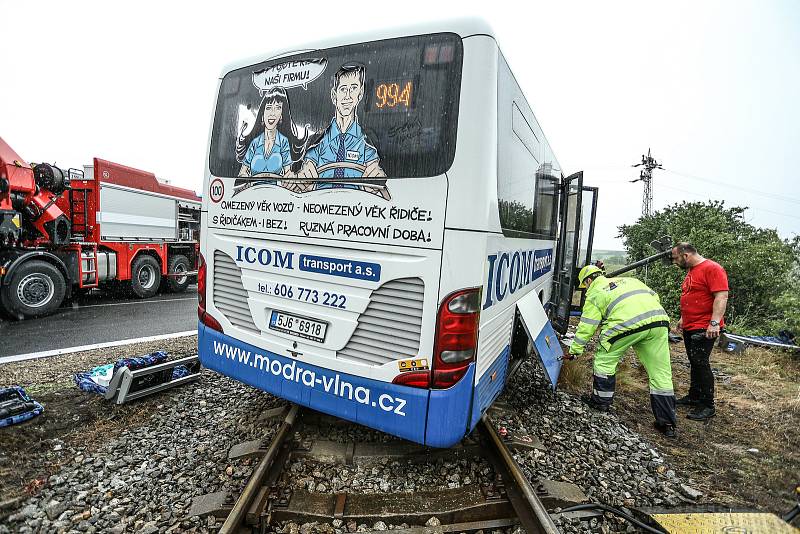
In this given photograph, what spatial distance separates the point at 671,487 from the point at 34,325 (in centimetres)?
932

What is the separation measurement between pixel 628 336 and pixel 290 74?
3.98 metres

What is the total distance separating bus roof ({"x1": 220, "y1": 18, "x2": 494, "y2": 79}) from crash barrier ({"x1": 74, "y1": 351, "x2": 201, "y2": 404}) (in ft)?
9.92

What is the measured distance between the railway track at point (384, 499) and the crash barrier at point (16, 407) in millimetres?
1955

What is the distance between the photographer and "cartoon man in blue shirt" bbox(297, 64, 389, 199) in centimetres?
268

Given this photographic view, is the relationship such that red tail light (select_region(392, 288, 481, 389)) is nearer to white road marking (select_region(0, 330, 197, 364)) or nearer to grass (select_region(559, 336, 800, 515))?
grass (select_region(559, 336, 800, 515))

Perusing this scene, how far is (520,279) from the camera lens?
3.91 m

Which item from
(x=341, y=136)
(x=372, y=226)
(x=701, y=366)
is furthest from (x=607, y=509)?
(x=341, y=136)

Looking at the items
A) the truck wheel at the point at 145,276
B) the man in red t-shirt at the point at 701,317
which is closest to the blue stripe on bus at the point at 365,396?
the man in red t-shirt at the point at 701,317

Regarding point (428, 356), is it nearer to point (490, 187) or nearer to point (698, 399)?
point (490, 187)

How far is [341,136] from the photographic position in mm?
2789

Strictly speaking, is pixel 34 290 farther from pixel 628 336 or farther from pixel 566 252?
pixel 566 252

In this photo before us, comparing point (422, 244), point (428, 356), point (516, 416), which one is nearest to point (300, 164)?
point (422, 244)

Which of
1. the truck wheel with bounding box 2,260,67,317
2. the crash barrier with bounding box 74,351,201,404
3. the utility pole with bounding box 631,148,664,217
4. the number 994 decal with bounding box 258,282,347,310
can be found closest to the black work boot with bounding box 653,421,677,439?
the number 994 decal with bounding box 258,282,347,310

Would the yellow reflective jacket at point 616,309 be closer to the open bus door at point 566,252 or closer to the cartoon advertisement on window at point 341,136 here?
the open bus door at point 566,252
